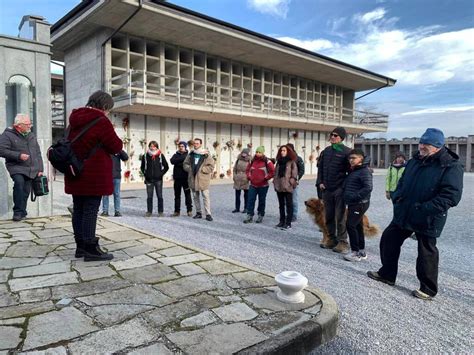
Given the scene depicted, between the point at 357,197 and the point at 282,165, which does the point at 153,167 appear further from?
the point at 357,197

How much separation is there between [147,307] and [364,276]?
8.45 ft

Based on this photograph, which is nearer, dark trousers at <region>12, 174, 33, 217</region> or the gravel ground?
the gravel ground

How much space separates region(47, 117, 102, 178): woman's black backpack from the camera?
357 centimetres

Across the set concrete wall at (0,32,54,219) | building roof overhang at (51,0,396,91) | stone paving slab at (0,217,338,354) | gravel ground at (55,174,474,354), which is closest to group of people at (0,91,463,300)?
gravel ground at (55,174,474,354)

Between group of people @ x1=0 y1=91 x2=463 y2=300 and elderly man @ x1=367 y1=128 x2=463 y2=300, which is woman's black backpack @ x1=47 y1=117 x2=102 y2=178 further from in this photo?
elderly man @ x1=367 y1=128 x2=463 y2=300

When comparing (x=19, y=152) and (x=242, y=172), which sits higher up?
(x=19, y=152)

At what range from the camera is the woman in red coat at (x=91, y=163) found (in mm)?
3697

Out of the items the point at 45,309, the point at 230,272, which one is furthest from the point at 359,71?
the point at 45,309

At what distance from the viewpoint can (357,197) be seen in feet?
15.4

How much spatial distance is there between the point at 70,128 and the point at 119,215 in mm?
3916

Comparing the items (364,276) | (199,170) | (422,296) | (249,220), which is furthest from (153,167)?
(422,296)

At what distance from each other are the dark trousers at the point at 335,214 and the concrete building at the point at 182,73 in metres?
10.1

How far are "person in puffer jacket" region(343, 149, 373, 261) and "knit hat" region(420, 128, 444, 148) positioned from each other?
3.99 feet

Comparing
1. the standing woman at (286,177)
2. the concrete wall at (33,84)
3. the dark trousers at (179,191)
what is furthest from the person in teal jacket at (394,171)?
the concrete wall at (33,84)
